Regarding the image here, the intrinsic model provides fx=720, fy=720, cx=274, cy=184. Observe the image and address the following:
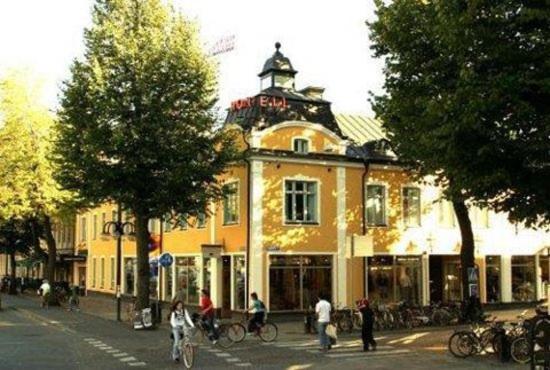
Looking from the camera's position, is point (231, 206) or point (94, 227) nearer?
point (231, 206)

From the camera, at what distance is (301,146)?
32.2 m

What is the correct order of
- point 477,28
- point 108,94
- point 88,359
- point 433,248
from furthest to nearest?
point 433,248
point 108,94
point 88,359
point 477,28

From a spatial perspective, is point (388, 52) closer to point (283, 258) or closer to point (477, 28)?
point (477, 28)

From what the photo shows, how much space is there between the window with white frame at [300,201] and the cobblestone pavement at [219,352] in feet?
17.3

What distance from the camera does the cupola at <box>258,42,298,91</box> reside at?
113 feet

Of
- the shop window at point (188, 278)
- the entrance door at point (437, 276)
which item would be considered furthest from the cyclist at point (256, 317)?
the entrance door at point (437, 276)

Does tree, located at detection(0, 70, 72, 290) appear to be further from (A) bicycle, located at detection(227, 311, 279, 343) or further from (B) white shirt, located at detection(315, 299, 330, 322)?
(B) white shirt, located at detection(315, 299, 330, 322)

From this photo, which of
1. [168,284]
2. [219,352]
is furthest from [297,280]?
[219,352]

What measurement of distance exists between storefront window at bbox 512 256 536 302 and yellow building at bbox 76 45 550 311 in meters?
0.07

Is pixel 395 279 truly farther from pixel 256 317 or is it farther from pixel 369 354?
pixel 369 354

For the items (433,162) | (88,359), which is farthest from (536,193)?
(88,359)

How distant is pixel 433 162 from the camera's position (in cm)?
1895

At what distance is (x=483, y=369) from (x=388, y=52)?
10.1 meters

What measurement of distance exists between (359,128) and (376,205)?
4.72 m
